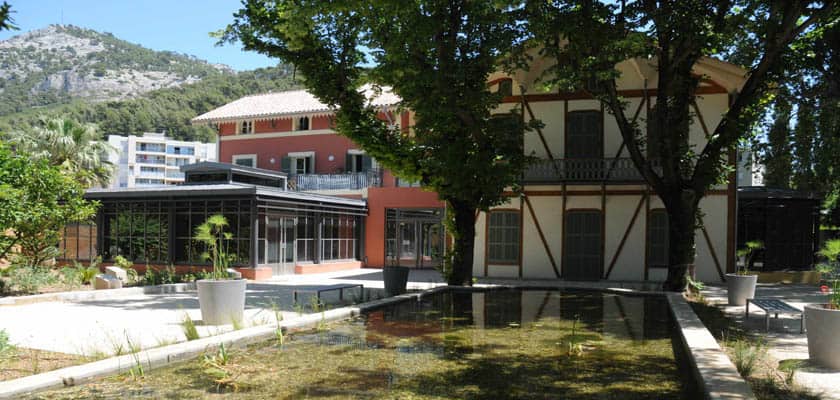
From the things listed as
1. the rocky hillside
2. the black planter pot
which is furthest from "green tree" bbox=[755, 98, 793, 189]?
the rocky hillside

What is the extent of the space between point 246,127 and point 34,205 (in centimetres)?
1588

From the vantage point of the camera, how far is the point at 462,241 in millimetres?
13805

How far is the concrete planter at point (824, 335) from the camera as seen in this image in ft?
18.7

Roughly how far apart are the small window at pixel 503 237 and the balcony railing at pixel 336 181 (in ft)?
23.1

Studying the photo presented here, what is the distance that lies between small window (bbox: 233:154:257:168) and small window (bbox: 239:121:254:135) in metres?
1.04

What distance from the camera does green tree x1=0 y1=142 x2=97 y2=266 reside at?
1071cm

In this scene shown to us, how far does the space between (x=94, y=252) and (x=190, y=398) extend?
18063mm

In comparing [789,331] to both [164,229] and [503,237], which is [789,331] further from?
[164,229]

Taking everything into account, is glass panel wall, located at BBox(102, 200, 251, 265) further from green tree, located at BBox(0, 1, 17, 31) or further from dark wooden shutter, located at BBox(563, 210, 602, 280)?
green tree, located at BBox(0, 1, 17, 31)

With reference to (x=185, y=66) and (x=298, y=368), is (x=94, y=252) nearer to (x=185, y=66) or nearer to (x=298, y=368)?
(x=298, y=368)

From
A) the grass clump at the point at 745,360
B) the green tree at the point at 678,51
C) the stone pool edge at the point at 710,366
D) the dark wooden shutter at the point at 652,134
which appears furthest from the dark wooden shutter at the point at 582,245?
the grass clump at the point at 745,360

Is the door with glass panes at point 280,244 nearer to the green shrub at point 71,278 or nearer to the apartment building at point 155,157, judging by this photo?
the green shrub at point 71,278

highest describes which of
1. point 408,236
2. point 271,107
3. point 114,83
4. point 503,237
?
point 114,83

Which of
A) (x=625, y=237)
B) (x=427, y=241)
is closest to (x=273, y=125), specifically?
(x=427, y=241)
